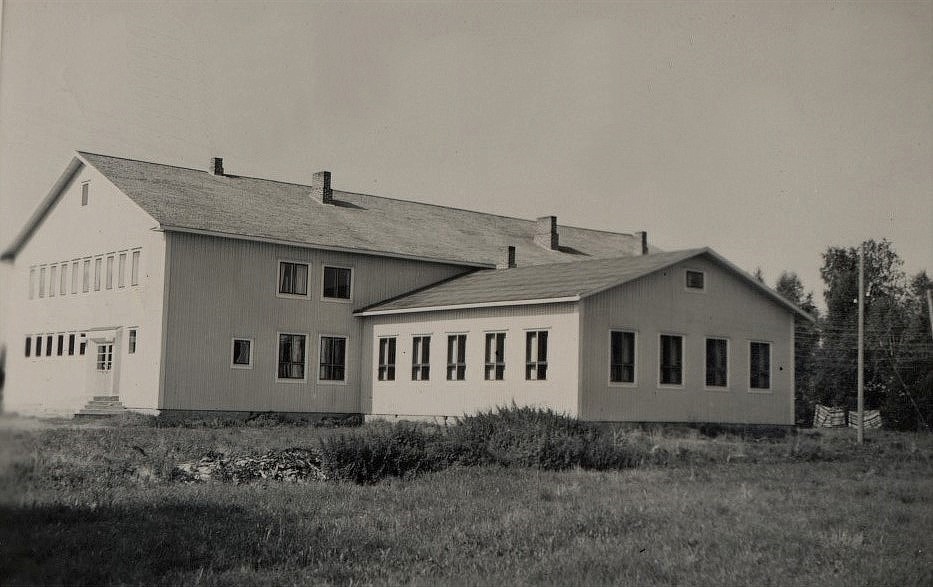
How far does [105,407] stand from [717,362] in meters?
18.1

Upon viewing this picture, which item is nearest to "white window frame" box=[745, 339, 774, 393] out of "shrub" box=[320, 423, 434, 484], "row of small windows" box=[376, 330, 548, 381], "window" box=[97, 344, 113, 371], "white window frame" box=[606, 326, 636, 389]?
"white window frame" box=[606, 326, 636, 389]

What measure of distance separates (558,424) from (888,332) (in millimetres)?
6140

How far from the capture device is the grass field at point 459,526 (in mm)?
7574

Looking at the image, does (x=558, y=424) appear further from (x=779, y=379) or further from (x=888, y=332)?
(x=779, y=379)

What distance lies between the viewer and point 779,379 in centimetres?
2970

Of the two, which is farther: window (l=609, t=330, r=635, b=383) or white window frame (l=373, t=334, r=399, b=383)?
white window frame (l=373, t=334, r=399, b=383)

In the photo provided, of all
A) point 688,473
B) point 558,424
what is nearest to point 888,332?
point 688,473

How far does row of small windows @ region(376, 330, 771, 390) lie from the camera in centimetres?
2653

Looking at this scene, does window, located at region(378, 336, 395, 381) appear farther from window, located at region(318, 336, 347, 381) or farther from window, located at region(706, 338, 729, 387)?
window, located at region(706, 338, 729, 387)

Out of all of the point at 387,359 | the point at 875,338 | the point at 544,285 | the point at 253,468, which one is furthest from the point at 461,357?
the point at 253,468

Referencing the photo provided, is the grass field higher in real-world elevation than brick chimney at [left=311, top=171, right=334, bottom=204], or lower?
lower

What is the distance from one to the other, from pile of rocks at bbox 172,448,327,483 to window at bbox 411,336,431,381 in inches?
602

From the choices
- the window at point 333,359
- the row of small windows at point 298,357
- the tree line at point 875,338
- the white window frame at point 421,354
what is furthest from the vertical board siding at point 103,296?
the tree line at point 875,338

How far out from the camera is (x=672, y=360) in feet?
89.9
